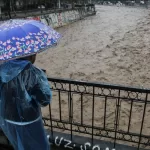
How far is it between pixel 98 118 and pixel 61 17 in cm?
2213

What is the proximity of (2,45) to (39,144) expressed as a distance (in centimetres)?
94

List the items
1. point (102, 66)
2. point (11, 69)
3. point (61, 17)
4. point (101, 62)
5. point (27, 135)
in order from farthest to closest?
point (61, 17) < point (101, 62) < point (102, 66) < point (27, 135) < point (11, 69)

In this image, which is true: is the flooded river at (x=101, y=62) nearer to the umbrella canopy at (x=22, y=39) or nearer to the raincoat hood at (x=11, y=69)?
the umbrella canopy at (x=22, y=39)

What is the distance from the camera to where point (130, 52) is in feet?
45.1

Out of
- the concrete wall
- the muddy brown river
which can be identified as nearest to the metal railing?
the muddy brown river

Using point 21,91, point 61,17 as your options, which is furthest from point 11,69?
point 61,17

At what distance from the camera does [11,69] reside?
180 centimetres

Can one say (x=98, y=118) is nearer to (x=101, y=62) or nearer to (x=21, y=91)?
(x=21, y=91)

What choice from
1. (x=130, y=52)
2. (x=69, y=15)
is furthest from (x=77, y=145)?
(x=69, y=15)

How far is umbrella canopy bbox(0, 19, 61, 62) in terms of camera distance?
1797 mm

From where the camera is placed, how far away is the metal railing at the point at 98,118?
276 cm

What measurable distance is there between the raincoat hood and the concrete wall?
831 inches

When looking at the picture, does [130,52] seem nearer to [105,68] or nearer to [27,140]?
[105,68]

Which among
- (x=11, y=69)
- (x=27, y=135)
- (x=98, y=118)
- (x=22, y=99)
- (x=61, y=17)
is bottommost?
(x=98, y=118)
